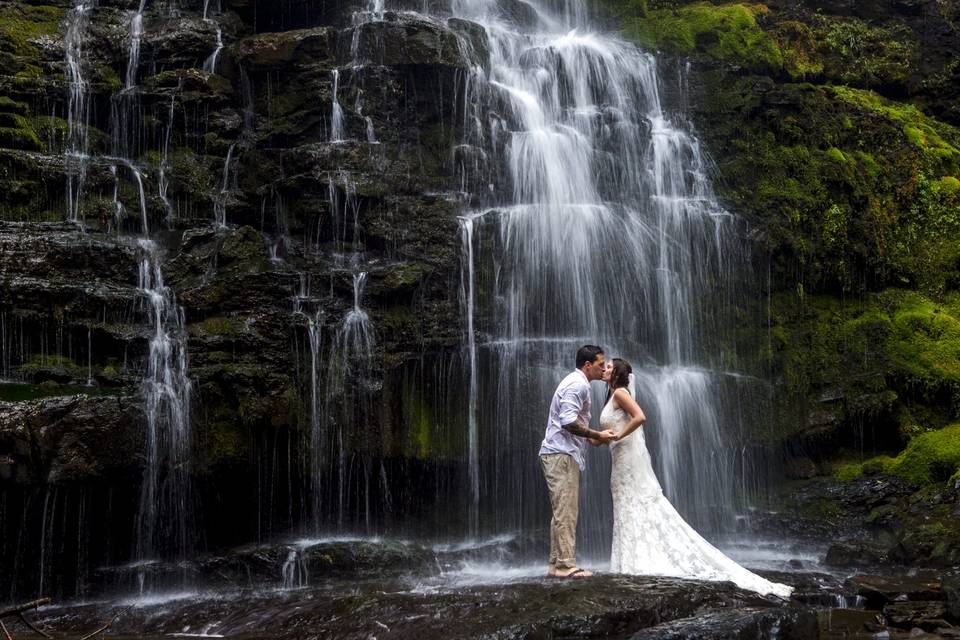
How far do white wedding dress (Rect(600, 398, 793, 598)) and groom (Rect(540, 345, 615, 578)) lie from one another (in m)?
0.37

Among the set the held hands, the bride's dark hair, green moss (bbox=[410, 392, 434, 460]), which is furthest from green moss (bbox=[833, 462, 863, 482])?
the held hands

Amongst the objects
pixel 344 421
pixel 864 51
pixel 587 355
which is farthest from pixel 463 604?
pixel 864 51

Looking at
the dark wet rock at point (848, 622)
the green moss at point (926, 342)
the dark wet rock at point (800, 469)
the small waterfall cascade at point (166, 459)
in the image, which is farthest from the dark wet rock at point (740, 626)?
the green moss at point (926, 342)

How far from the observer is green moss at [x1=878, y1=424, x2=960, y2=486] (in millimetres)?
13469

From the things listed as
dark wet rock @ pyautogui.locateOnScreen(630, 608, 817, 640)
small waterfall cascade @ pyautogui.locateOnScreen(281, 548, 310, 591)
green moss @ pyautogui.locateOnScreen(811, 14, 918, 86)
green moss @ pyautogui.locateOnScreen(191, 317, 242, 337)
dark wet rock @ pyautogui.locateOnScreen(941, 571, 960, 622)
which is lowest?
small waterfall cascade @ pyautogui.locateOnScreen(281, 548, 310, 591)

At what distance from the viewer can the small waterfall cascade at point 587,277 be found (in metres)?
13.5

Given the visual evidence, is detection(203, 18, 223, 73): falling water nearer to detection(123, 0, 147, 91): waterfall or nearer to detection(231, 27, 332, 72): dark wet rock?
detection(231, 27, 332, 72): dark wet rock

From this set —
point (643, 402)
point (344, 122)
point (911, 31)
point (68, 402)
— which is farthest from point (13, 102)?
point (911, 31)

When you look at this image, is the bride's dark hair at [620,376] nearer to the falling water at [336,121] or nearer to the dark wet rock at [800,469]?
the dark wet rock at [800,469]

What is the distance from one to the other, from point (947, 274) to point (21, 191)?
52.5ft

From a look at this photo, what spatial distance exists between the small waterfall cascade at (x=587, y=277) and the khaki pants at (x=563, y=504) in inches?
145

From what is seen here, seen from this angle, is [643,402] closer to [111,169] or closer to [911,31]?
[111,169]

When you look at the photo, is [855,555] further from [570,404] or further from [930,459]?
[570,404]

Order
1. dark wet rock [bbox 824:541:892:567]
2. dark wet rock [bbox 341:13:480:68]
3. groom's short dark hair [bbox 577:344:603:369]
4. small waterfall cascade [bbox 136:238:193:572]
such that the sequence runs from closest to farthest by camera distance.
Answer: groom's short dark hair [bbox 577:344:603:369] → dark wet rock [bbox 824:541:892:567] → small waterfall cascade [bbox 136:238:193:572] → dark wet rock [bbox 341:13:480:68]
